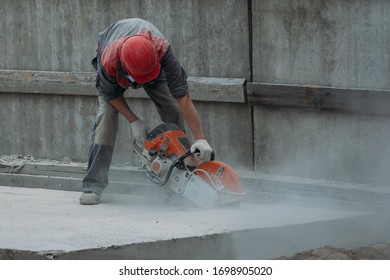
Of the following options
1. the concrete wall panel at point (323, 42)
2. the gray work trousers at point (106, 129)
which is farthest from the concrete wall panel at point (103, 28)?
the gray work trousers at point (106, 129)

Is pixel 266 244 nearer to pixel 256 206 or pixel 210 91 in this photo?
pixel 256 206

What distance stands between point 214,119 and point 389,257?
277 centimetres

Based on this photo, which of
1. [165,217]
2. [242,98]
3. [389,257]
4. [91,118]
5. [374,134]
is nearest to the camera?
[389,257]

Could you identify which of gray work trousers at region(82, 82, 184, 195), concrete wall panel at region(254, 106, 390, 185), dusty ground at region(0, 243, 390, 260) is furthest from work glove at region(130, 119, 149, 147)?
dusty ground at region(0, 243, 390, 260)

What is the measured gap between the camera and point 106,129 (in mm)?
7816

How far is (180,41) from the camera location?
8648 mm

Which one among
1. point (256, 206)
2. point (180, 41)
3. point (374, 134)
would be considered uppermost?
point (180, 41)

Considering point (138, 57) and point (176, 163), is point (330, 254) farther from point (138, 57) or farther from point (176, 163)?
point (138, 57)

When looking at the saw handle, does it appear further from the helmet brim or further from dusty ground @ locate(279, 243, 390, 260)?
dusty ground @ locate(279, 243, 390, 260)

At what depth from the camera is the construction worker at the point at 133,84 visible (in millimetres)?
7152

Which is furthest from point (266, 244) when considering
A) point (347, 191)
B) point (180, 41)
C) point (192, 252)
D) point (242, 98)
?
point (180, 41)

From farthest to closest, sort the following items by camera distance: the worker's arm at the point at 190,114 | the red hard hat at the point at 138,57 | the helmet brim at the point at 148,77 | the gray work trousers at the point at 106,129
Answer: the gray work trousers at the point at 106,129 → the worker's arm at the point at 190,114 → the helmet brim at the point at 148,77 → the red hard hat at the point at 138,57

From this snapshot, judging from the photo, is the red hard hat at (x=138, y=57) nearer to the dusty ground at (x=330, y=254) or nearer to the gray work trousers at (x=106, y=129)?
A: the gray work trousers at (x=106, y=129)

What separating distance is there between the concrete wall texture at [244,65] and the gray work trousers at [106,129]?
28.9 inches
